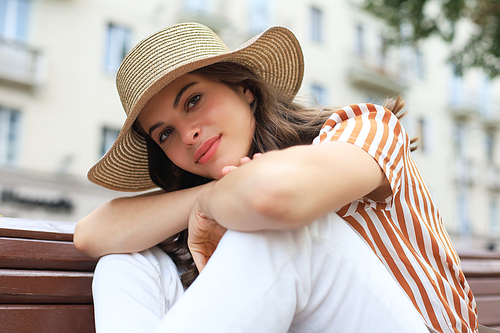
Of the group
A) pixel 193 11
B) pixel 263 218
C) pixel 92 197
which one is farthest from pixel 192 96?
pixel 193 11

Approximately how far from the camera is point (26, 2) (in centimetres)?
873

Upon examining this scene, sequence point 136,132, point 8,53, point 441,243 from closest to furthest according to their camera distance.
A: 1. point 441,243
2. point 136,132
3. point 8,53

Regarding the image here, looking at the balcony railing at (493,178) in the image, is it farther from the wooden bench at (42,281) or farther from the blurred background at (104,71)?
the wooden bench at (42,281)

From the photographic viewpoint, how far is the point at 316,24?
1297 cm

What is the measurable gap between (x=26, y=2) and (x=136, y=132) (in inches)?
355

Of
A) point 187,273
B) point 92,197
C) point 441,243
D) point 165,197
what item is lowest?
point 92,197

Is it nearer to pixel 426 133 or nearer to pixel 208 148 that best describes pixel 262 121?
pixel 208 148

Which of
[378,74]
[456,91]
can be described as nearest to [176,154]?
[378,74]

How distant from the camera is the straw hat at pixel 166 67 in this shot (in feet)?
4.00

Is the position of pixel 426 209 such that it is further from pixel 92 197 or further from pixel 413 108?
pixel 413 108

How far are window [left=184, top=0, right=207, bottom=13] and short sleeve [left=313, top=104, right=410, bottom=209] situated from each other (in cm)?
1040

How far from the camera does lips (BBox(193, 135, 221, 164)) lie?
1.27m

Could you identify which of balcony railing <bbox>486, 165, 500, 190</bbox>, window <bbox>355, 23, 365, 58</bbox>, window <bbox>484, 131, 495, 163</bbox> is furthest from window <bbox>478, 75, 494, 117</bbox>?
window <bbox>355, 23, 365, 58</bbox>

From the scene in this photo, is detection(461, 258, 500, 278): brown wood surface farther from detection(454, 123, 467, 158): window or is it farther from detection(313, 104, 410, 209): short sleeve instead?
detection(454, 123, 467, 158): window
